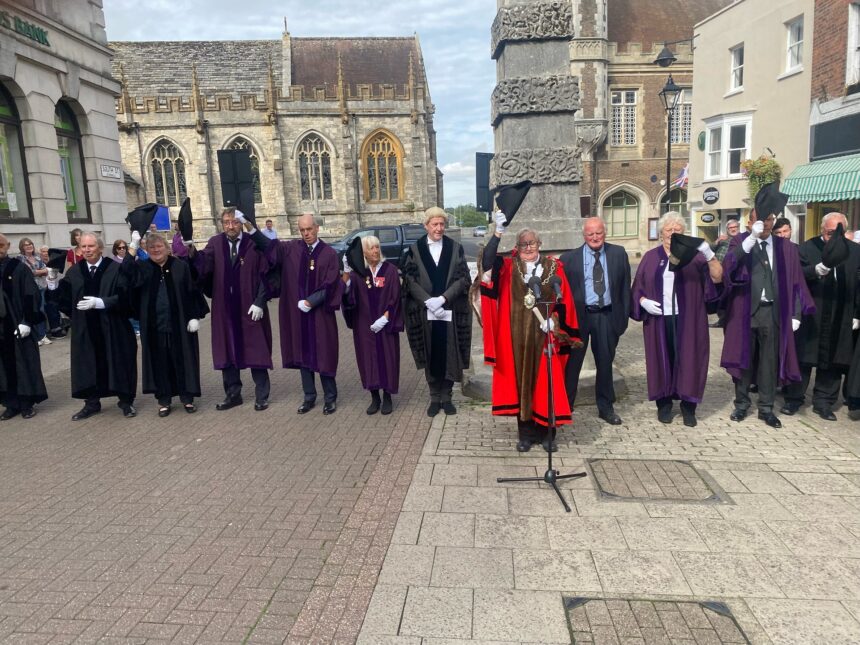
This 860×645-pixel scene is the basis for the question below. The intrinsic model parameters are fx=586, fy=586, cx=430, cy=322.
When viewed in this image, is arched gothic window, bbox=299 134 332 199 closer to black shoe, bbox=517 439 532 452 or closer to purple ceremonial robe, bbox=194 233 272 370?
purple ceremonial robe, bbox=194 233 272 370

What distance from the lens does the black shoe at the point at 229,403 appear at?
6.97m

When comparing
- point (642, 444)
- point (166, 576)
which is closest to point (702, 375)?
point (642, 444)

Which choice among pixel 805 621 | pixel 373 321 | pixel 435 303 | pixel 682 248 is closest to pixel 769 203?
pixel 682 248

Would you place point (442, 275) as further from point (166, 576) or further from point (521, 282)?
point (166, 576)

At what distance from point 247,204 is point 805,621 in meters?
5.97

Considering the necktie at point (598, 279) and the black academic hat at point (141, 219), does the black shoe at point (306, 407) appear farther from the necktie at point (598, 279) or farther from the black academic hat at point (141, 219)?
the necktie at point (598, 279)

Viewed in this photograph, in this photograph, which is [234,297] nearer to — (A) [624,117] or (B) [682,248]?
(B) [682,248]

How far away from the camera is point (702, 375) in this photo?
18.9 ft

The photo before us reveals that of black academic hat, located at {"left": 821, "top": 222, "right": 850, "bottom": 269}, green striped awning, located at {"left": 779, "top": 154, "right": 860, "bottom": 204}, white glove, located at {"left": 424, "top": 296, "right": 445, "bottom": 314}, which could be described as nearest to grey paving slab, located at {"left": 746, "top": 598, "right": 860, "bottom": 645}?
white glove, located at {"left": 424, "top": 296, "right": 445, "bottom": 314}

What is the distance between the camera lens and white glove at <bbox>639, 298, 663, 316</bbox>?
5730 mm

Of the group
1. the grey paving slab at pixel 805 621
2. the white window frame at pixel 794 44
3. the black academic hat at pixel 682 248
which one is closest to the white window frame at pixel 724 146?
the white window frame at pixel 794 44

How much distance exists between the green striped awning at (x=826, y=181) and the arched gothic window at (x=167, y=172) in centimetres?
3339

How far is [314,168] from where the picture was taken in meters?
38.4

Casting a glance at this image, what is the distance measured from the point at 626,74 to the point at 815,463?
108 ft
